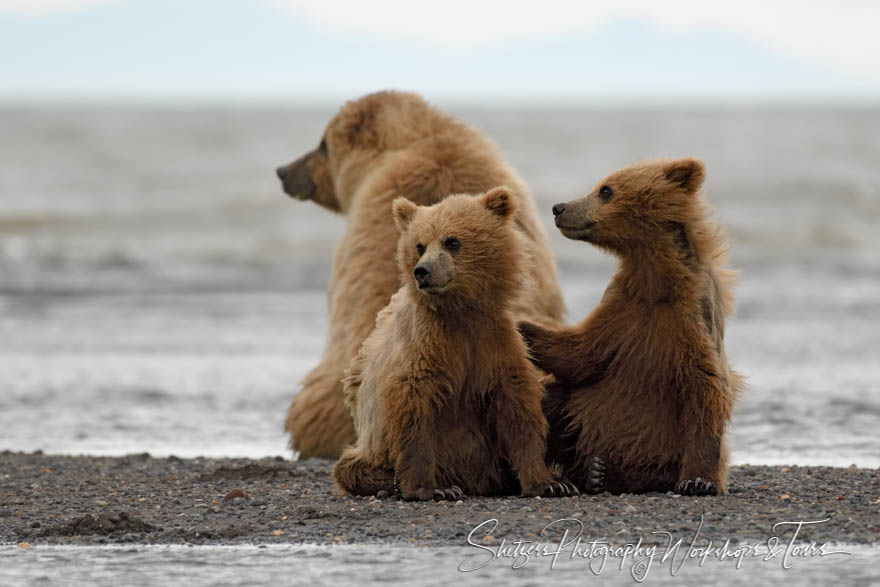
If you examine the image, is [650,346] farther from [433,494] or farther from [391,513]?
[391,513]

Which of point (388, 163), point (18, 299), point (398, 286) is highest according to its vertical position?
point (388, 163)

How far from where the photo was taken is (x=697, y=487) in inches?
207

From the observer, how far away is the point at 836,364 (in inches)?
418

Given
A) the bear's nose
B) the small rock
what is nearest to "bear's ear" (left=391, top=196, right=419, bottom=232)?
the bear's nose

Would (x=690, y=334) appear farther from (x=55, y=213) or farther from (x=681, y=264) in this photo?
(x=55, y=213)

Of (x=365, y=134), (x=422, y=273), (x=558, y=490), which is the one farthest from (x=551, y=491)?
(x=365, y=134)

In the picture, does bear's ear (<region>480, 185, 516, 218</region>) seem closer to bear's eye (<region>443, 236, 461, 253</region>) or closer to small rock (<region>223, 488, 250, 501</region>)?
bear's eye (<region>443, 236, 461, 253</region>)

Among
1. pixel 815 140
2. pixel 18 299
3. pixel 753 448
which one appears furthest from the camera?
pixel 815 140

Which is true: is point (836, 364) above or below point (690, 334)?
below

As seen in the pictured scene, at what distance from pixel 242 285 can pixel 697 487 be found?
43.2 feet

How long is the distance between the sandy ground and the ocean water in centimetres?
148

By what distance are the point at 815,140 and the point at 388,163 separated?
38.1 meters

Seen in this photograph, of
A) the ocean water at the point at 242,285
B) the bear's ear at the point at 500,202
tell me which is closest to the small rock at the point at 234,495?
the bear's ear at the point at 500,202

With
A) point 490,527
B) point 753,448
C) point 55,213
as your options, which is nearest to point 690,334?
point 490,527
